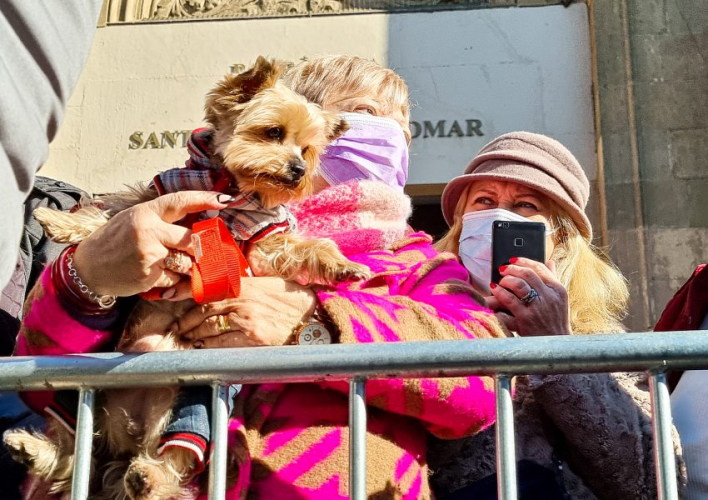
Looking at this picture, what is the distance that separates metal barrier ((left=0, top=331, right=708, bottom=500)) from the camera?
5.42ft

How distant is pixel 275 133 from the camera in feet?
7.72

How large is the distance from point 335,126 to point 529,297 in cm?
75

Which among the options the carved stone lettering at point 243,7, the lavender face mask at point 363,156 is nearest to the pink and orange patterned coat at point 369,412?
the lavender face mask at point 363,156

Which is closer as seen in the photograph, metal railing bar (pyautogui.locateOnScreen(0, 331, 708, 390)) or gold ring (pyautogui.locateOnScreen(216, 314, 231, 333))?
metal railing bar (pyautogui.locateOnScreen(0, 331, 708, 390))

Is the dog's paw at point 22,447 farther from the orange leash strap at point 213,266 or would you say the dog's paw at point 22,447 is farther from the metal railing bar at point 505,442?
the metal railing bar at point 505,442

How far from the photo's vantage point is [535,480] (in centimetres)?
218

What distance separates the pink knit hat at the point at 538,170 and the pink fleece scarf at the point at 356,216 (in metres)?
0.73

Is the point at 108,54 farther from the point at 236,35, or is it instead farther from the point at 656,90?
the point at 656,90

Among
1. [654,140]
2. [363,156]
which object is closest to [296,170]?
[363,156]

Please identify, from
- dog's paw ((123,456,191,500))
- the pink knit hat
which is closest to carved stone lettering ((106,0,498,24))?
the pink knit hat

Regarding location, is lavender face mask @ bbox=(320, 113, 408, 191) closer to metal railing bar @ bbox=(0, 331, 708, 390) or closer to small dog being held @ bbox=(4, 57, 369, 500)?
small dog being held @ bbox=(4, 57, 369, 500)

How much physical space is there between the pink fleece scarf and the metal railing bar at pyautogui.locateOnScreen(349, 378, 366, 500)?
0.77m

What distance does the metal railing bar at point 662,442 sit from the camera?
162 cm

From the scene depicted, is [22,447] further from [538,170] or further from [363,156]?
[538,170]
